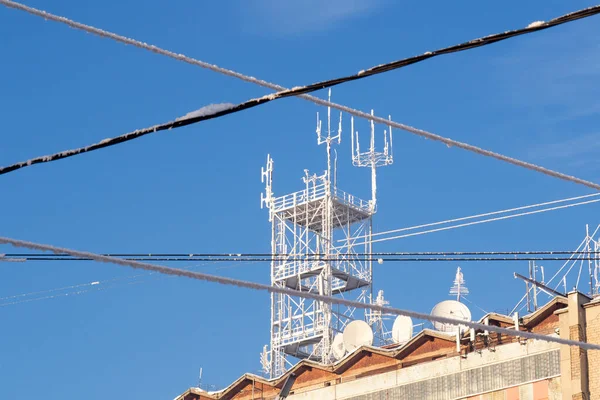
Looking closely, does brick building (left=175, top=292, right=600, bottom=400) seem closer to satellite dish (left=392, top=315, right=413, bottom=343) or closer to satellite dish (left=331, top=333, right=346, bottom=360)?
satellite dish (left=392, top=315, right=413, bottom=343)

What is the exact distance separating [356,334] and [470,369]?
317 inches

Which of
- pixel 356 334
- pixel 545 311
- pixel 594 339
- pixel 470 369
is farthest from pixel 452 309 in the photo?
pixel 356 334

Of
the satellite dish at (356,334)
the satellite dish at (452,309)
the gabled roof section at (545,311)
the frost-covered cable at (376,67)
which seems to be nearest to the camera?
the frost-covered cable at (376,67)

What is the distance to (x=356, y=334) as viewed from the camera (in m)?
68.3

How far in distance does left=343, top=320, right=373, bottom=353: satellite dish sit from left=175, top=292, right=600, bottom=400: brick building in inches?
60.5

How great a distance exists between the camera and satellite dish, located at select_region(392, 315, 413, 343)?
66938mm

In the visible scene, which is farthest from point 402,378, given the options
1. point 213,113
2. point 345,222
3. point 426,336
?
point 213,113

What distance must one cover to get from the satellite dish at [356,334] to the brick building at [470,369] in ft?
5.04

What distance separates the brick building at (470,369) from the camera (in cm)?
5706

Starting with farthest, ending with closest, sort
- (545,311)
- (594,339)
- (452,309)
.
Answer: (452,309) → (545,311) → (594,339)

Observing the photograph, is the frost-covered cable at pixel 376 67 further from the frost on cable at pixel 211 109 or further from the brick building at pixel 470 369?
the brick building at pixel 470 369

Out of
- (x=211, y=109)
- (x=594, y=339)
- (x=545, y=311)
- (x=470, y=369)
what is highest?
(x=545, y=311)

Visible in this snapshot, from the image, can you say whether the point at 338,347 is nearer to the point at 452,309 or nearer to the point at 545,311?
the point at 452,309

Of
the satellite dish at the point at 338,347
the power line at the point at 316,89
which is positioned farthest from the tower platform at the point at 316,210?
the power line at the point at 316,89
